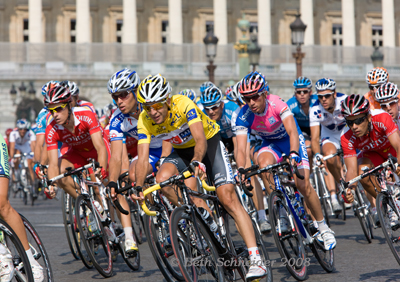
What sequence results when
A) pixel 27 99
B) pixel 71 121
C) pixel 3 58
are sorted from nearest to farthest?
pixel 71 121
pixel 27 99
pixel 3 58

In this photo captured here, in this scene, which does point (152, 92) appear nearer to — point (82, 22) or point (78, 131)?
point (78, 131)

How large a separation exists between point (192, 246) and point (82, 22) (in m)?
57.6

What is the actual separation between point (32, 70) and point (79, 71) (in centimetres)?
311

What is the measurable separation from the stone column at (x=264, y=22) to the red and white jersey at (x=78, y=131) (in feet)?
186

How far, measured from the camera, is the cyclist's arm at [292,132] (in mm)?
7297

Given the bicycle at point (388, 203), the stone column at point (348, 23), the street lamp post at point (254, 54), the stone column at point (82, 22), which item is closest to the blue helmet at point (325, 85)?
the bicycle at point (388, 203)

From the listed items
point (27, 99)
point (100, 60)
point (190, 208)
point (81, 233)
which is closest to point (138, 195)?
point (190, 208)

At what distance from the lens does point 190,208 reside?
19.1 feet

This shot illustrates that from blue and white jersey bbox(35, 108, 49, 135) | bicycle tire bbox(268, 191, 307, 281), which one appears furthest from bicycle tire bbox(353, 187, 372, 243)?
blue and white jersey bbox(35, 108, 49, 135)

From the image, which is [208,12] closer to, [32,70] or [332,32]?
[332,32]

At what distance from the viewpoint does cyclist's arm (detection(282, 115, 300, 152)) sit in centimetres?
730

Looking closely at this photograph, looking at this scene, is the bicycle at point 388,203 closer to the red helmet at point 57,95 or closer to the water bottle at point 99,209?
the water bottle at point 99,209

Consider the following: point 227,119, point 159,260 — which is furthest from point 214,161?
point 227,119

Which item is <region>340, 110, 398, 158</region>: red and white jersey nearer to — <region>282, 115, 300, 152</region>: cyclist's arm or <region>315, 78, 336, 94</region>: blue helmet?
<region>282, 115, 300, 152</region>: cyclist's arm
